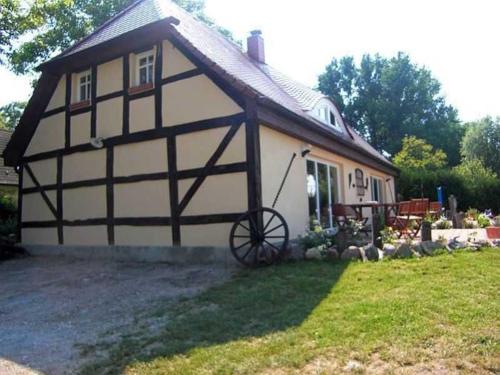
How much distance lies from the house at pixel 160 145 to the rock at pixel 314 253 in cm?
126

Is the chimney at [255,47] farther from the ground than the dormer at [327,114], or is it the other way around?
the chimney at [255,47]

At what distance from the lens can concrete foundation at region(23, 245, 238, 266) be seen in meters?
7.68

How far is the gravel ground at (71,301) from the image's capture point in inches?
152

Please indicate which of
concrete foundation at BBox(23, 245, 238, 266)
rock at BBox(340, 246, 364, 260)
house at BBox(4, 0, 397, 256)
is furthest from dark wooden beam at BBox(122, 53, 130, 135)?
rock at BBox(340, 246, 364, 260)

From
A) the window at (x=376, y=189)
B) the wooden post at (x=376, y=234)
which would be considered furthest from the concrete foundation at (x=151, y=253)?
the window at (x=376, y=189)

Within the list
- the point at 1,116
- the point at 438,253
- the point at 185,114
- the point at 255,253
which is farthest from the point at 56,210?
the point at 1,116

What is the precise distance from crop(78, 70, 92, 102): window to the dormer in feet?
17.6

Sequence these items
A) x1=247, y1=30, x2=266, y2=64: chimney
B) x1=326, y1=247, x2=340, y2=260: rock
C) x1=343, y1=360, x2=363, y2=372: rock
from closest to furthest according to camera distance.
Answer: x1=343, y1=360, x2=363, y2=372: rock → x1=326, y1=247, x2=340, y2=260: rock → x1=247, y1=30, x2=266, y2=64: chimney

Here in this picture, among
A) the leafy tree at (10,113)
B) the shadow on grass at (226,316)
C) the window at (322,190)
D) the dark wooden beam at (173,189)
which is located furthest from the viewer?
the leafy tree at (10,113)

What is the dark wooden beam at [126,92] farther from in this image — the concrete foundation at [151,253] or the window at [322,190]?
the window at [322,190]

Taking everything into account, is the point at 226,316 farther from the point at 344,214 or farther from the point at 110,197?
the point at 110,197

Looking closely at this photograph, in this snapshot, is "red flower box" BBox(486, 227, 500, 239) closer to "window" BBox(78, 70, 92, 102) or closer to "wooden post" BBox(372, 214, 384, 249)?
"wooden post" BBox(372, 214, 384, 249)

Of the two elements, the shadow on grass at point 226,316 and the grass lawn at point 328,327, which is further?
the shadow on grass at point 226,316

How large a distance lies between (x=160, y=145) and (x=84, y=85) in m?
3.28
